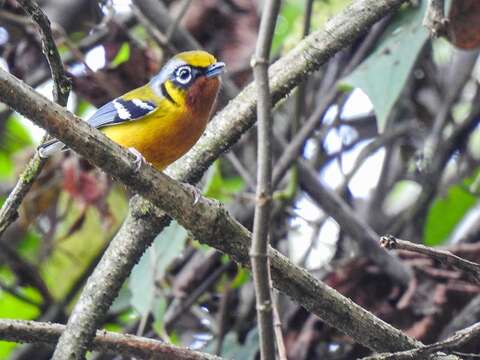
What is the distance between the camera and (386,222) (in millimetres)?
5379

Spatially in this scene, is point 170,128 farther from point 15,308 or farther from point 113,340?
point 15,308

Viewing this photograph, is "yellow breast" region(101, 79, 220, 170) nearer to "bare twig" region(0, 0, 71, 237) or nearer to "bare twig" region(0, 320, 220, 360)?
"bare twig" region(0, 0, 71, 237)

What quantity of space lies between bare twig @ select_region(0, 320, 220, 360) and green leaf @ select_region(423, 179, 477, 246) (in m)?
3.05

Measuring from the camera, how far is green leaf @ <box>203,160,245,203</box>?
451 centimetres

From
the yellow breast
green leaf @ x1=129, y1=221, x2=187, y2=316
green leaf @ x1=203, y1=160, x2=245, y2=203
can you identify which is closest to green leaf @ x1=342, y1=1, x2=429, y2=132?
the yellow breast

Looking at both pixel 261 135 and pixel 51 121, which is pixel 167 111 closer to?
pixel 51 121

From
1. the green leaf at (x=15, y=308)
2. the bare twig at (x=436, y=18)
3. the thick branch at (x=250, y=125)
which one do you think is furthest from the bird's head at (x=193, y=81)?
the green leaf at (x=15, y=308)

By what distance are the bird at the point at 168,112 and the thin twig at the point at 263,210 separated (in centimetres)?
180

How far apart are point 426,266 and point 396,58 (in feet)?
3.61

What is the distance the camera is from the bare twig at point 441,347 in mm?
2568

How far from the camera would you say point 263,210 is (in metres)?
1.88

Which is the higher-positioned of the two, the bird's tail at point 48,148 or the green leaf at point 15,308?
the green leaf at point 15,308

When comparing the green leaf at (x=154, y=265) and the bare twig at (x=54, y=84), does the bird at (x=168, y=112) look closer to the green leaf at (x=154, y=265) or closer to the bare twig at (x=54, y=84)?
the green leaf at (x=154, y=265)

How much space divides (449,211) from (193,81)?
7.73ft
